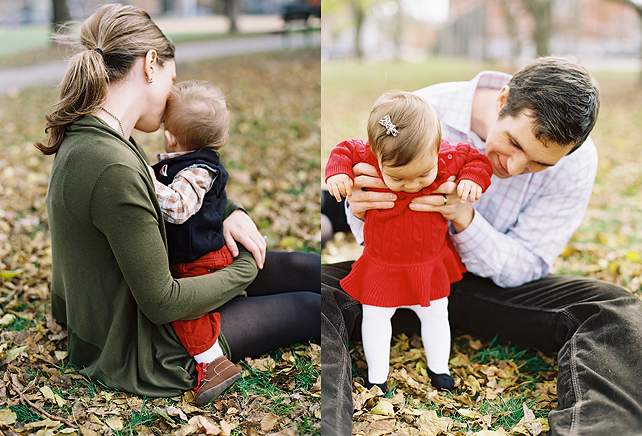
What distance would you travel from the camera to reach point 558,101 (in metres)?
2.11

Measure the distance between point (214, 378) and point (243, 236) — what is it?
641mm

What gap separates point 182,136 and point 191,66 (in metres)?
9.87

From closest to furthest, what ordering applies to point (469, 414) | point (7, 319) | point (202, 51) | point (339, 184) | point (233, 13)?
point (339, 184), point (469, 414), point (7, 319), point (202, 51), point (233, 13)

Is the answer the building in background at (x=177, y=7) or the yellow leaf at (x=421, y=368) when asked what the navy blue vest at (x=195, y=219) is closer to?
the yellow leaf at (x=421, y=368)

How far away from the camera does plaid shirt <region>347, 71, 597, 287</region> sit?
8.55 ft

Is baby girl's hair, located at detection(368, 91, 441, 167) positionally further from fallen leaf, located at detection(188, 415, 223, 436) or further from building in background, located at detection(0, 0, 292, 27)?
building in background, located at detection(0, 0, 292, 27)

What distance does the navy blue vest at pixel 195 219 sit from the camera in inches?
88.3

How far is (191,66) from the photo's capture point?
454 inches

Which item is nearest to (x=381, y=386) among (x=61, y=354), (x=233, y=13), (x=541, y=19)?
(x=61, y=354)

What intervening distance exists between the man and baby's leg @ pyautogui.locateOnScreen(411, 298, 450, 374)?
0.30 m

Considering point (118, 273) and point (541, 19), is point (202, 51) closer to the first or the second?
point (541, 19)

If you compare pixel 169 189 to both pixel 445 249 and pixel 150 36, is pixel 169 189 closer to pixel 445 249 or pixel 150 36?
pixel 150 36

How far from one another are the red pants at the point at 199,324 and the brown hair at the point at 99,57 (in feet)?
2.33

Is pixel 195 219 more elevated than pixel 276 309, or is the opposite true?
pixel 195 219
